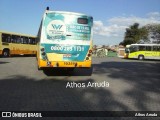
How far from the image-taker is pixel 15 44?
106 feet

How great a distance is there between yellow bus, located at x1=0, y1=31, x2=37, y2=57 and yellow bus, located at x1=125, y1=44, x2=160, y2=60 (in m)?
15.3

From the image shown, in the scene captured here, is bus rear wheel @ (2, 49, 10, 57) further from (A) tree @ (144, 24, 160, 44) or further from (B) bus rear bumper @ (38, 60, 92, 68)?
(A) tree @ (144, 24, 160, 44)

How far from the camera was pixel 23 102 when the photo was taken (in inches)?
300

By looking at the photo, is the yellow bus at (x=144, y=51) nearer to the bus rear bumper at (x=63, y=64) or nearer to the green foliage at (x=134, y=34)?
the bus rear bumper at (x=63, y=64)

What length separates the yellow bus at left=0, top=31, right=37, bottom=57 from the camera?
30.4 m

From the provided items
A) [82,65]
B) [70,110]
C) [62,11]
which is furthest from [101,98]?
[62,11]

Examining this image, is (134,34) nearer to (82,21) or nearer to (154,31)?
(154,31)

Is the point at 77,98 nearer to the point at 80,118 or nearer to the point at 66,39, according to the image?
the point at 80,118

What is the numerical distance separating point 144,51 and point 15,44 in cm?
1928

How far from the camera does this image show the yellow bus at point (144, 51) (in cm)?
4059

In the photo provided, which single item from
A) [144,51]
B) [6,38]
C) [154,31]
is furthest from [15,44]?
[154,31]

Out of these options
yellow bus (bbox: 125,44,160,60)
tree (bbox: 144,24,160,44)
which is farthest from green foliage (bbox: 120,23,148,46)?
yellow bus (bbox: 125,44,160,60)

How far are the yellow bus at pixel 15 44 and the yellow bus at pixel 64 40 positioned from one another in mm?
18449

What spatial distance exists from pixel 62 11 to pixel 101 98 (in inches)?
222
